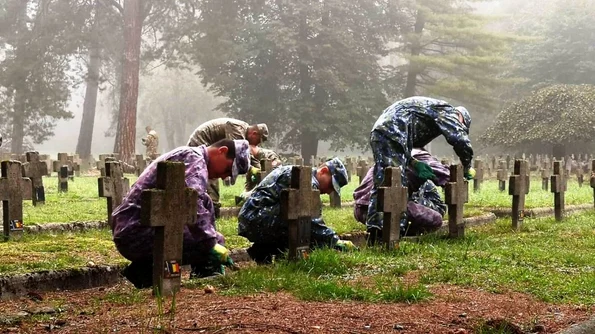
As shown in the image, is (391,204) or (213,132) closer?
(391,204)

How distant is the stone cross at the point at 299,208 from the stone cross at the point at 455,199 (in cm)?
231

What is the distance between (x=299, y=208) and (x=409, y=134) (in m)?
2.68

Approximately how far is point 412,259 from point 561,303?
2.02 m

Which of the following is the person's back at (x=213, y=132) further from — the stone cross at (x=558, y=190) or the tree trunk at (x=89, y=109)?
the tree trunk at (x=89, y=109)

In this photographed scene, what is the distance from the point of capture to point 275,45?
117ft

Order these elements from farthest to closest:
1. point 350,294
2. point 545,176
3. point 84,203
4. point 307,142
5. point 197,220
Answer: point 307,142 < point 545,176 < point 84,203 < point 197,220 < point 350,294

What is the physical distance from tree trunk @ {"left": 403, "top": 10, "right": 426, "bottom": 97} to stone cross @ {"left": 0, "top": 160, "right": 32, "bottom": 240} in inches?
1176

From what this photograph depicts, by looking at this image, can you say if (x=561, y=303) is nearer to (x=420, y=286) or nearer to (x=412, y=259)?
(x=420, y=286)

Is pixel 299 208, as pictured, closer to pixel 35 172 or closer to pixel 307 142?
pixel 35 172

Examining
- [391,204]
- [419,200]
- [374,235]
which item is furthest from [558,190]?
[391,204]

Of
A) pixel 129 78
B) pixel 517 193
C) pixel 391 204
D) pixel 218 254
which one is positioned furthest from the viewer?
pixel 129 78

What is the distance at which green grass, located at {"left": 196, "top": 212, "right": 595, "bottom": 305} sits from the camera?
5145 millimetres

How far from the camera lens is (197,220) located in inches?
224

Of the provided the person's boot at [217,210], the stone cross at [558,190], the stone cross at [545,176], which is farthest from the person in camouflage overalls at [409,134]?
the stone cross at [545,176]
